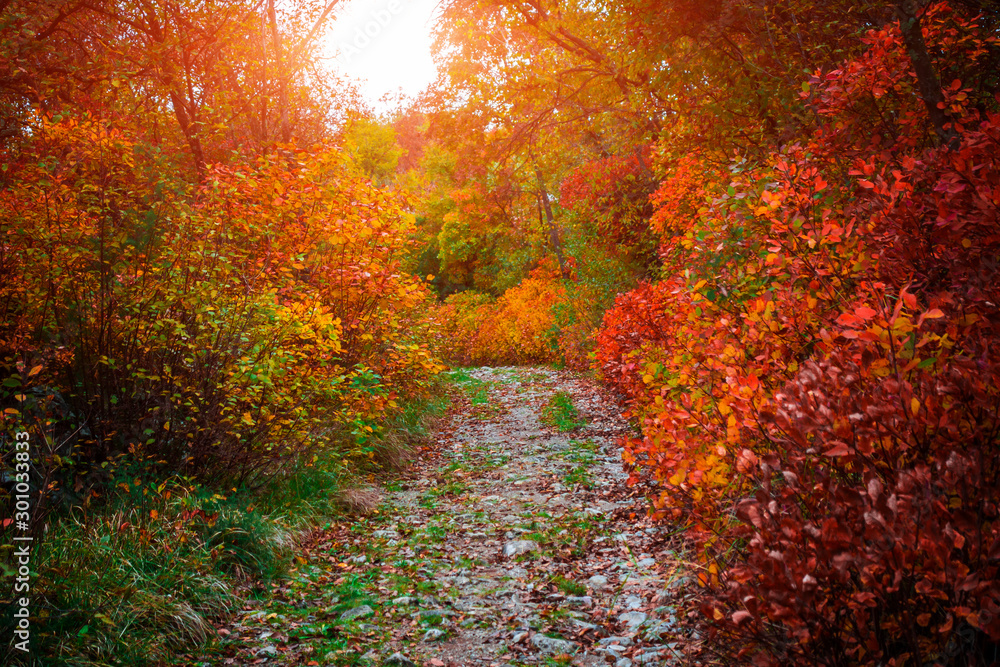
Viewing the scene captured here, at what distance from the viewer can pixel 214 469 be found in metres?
5.30

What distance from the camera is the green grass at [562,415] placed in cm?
928

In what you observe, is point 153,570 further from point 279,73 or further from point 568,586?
point 279,73

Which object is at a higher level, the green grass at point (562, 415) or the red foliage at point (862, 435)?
the red foliage at point (862, 435)

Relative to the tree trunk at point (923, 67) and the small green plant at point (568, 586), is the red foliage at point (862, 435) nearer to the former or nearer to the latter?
the tree trunk at point (923, 67)

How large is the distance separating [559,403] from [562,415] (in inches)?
30.5

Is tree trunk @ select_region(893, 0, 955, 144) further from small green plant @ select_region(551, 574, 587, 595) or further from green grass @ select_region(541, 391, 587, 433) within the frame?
green grass @ select_region(541, 391, 587, 433)

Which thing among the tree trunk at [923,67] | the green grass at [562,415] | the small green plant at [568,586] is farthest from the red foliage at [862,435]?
the green grass at [562,415]

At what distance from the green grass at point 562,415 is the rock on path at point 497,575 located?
4.33 ft

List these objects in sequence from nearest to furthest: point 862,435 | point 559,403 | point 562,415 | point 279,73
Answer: point 862,435
point 562,415
point 559,403
point 279,73

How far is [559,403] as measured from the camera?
Answer: 10.6m

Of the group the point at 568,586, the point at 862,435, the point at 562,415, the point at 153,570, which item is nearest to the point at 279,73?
the point at 562,415

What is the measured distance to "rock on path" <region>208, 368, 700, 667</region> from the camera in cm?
372

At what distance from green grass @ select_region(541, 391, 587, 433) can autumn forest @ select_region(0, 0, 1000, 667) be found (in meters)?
0.08

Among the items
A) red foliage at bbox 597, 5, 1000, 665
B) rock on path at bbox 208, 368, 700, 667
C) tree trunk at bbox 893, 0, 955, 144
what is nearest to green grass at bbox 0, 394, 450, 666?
rock on path at bbox 208, 368, 700, 667
